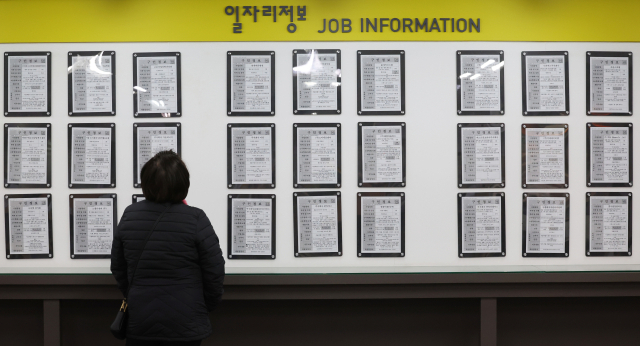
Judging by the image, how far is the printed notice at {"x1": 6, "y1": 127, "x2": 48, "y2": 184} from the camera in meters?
2.38

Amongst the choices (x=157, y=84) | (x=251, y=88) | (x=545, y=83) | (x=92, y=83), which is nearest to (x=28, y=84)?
(x=92, y=83)

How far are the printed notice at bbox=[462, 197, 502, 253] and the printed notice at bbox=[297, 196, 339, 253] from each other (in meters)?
0.75

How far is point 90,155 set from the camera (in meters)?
2.37

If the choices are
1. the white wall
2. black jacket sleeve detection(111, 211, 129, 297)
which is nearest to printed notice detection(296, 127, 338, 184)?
the white wall

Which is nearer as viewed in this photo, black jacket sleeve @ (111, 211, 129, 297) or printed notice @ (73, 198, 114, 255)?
black jacket sleeve @ (111, 211, 129, 297)

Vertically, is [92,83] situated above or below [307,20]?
below

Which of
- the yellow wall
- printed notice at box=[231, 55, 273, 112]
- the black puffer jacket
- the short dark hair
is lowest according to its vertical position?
the black puffer jacket

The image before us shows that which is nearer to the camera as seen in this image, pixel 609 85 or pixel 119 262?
pixel 119 262

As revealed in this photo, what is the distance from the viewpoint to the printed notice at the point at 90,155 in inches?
93.4

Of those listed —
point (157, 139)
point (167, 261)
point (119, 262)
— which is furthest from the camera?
point (157, 139)

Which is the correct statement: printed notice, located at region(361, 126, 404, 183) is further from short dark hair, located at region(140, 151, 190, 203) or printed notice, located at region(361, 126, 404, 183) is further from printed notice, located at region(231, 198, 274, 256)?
short dark hair, located at region(140, 151, 190, 203)

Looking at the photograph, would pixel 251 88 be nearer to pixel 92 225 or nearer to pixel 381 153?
pixel 381 153

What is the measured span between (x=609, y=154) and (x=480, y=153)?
761 millimetres

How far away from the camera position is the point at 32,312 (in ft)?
8.15
